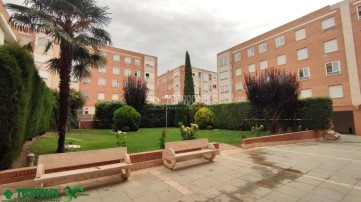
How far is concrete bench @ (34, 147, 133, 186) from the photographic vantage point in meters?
3.83

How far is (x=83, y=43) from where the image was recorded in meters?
6.98

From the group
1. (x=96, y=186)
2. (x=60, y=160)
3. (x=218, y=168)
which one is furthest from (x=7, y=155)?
(x=218, y=168)

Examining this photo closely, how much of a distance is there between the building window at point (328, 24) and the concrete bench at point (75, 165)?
93.6ft

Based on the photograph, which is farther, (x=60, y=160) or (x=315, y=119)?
(x=315, y=119)

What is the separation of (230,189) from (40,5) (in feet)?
26.9

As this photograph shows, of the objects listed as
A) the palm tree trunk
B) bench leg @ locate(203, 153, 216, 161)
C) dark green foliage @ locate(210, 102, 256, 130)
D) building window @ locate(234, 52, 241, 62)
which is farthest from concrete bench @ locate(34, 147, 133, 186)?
building window @ locate(234, 52, 241, 62)

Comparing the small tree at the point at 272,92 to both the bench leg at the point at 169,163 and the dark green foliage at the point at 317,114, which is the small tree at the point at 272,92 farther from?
the bench leg at the point at 169,163

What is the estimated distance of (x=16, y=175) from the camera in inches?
164

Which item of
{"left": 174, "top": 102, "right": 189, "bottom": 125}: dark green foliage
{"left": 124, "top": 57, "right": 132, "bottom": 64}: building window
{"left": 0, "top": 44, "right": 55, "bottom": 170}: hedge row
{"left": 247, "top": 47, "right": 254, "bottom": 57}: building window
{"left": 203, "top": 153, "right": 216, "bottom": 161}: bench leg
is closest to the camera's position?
{"left": 0, "top": 44, "right": 55, "bottom": 170}: hedge row

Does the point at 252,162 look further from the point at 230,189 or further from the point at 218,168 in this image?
the point at 230,189

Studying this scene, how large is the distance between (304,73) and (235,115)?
14354mm

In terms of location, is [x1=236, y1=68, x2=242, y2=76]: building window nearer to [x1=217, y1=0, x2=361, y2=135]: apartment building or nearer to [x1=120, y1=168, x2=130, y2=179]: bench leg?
[x1=217, y1=0, x2=361, y2=135]: apartment building

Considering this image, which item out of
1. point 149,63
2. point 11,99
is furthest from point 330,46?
point 149,63

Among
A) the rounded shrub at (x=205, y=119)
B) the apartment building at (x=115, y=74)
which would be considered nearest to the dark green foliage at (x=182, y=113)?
the rounded shrub at (x=205, y=119)
